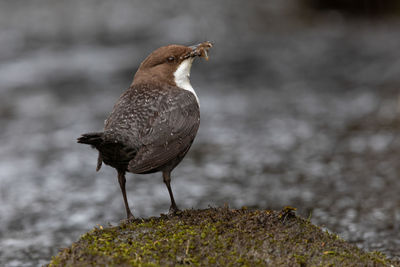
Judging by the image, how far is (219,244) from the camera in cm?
323

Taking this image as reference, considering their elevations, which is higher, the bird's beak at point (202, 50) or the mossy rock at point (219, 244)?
the bird's beak at point (202, 50)

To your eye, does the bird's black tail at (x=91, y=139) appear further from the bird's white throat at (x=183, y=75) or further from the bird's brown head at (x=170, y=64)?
the bird's white throat at (x=183, y=75)

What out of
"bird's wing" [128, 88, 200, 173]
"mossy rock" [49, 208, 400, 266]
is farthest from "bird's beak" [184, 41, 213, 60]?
"mossy rock" [49, 208, 400, 266]

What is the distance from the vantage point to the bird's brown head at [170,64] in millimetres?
4434

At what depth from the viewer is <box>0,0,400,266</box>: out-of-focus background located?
6.14 meters

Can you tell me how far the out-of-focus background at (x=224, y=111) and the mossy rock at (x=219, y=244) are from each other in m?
1.55

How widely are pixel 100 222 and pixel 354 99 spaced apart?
221 inches

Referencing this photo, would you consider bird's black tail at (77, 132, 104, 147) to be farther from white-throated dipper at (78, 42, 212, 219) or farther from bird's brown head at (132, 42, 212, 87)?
bird's brown head at (132, 42, 212, 87)

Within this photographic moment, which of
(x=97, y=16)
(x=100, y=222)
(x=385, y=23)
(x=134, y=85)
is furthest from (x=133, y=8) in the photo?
(x=134, y=85)

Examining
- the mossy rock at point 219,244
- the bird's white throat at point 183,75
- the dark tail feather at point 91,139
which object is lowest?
the mossy rock at point 219,244

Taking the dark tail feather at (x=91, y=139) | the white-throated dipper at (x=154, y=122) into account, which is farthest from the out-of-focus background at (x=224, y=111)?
the dark tail feather at (x=91, y=139)

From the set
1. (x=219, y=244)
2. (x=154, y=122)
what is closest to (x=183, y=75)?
(x=154, y=122)

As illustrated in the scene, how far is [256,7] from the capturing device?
14.2 m

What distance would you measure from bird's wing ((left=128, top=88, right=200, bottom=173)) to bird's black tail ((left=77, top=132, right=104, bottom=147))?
0.29m
